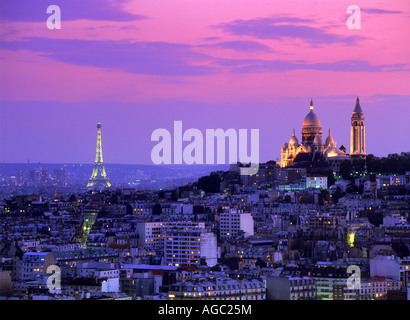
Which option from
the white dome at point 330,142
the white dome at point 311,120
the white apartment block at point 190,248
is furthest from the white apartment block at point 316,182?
the white apartment block at point 190,248

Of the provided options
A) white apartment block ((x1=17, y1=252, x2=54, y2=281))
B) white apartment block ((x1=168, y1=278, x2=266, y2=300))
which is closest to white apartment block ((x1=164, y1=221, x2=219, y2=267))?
white apartment block ((x1=17, y1=252, x2=54, y2=281))

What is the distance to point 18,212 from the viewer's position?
48.5 metres

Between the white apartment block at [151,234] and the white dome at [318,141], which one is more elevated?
the white dome at [318,141]

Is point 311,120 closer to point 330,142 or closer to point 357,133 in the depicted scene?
point 330,142

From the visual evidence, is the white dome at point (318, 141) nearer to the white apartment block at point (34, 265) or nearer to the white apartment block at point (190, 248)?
the white apartment block at point (190, 248)

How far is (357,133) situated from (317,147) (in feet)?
9.61

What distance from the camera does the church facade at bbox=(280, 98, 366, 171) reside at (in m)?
54.2

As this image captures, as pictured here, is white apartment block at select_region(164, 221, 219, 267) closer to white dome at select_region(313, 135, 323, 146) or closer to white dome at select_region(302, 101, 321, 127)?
white dome at select_region(313, 135, 323, 146)

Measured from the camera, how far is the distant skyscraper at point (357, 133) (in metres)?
52.1

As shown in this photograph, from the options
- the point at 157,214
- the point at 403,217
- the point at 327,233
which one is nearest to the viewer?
the point at 327,233

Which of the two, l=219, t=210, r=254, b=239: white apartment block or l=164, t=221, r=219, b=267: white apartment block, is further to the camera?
l=219, t=210, r=254, b=239: white apartment block
